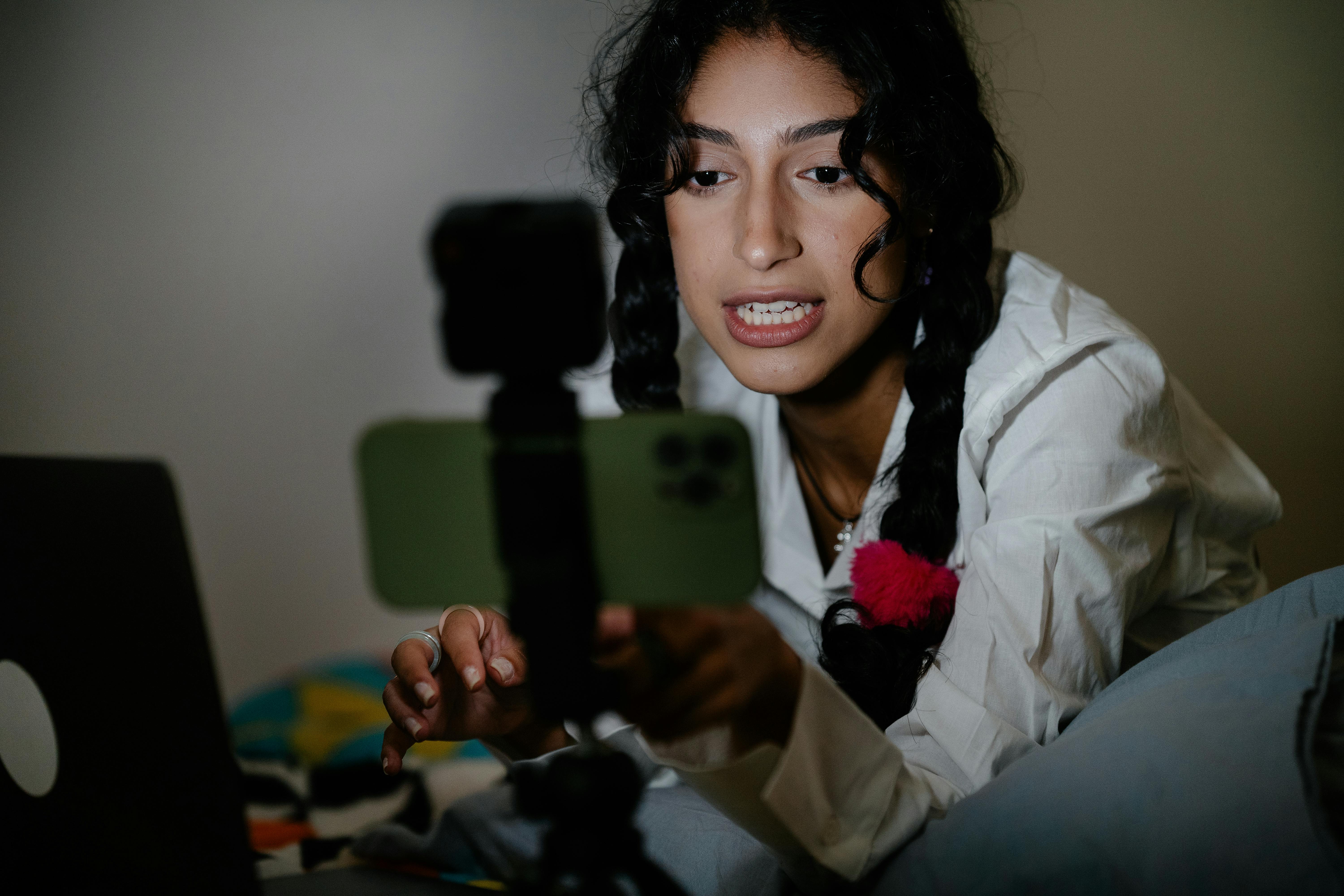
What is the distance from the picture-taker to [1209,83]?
6.12ft

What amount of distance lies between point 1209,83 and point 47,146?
93.7 inches

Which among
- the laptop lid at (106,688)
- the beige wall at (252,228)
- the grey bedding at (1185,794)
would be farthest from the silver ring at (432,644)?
the beige wall at (252,228)

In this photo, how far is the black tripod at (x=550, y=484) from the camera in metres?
0.38

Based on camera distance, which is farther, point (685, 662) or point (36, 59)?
point (36, 59)

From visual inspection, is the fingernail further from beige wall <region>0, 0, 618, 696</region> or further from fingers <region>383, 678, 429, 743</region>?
beige wall <region>0, 0, 618, 696</region>

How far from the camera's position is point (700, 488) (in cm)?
41

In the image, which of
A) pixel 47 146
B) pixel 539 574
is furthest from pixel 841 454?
pixel 47 146

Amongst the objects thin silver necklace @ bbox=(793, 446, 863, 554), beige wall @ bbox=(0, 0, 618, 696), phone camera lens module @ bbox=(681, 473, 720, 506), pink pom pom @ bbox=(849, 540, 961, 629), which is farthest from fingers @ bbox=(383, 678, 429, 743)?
beige wall @ bbox=(0, 0, 618, 696)

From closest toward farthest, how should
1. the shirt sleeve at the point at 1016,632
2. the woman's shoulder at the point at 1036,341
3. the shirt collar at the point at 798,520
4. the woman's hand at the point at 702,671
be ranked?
the woman's hand at the point at 702,671 < the shirt sleeve at the point at 1016,632 < the woman's shoulder at the point at 1036,341 < the shirt collar at the point at 798,520

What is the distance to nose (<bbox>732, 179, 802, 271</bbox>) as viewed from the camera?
976 millimetres

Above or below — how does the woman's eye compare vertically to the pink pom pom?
above

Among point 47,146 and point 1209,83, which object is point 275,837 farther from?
point 1209,83

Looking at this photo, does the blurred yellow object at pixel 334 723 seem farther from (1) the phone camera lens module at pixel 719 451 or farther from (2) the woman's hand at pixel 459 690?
(1) the phone camera lens module at pixel 719 451

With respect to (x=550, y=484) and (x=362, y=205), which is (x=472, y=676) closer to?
(x=550, y=484)
